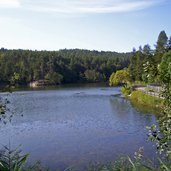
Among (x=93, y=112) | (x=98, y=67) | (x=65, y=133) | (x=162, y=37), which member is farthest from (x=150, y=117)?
(x=98, y=67)

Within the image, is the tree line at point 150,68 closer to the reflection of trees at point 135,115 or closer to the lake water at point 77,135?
the reflection of trees at point 135,115

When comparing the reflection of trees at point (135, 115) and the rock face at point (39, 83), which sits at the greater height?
the reflection of trees at point (135, 115)

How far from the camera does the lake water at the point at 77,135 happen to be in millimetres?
20672

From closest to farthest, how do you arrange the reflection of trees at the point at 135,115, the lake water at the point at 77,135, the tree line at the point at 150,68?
the tree line at the point at 150,68
the lake water at the point at 77,135
the reflection of trees at the point at 135,115

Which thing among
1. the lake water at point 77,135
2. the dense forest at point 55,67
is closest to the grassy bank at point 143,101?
the lake water at point 77,135

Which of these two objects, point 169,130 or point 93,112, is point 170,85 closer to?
point 169,130

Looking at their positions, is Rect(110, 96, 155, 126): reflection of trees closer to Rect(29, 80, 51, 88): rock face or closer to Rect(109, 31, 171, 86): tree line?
Rect(109, 31, 171, 86): tree line

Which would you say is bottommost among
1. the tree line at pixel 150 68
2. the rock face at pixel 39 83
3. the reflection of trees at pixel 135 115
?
the rock face at pixel 39 83

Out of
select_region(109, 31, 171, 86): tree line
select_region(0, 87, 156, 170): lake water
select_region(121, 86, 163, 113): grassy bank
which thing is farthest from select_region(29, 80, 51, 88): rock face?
select_region(0, 87, 156, 170): lake water

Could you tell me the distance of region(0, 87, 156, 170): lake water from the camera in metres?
20.7

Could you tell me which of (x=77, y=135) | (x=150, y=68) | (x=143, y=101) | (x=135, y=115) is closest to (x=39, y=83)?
(x=143, y=101)

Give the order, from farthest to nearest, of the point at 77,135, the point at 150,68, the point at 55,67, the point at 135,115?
1. the point at 55,67
2. the point at 135,115
3. the point at 77,135
4. the point at 150,68

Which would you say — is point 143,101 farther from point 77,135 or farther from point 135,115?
point 77,135

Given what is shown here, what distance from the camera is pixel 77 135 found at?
90.0ft
